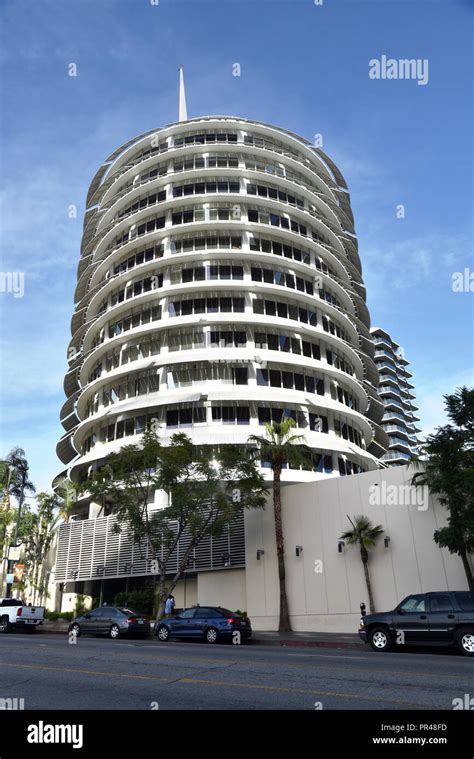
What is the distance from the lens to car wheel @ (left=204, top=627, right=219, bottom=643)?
21.9 metres

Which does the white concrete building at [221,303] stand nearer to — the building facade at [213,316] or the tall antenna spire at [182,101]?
the building facade at [213,316]

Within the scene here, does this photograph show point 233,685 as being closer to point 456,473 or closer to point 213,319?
point 456,473

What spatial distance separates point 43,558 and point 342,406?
30357 millimetres

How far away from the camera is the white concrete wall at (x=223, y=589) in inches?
1281

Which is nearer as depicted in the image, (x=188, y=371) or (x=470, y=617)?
(x=470, y=617)

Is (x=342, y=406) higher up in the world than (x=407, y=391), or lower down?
lower down

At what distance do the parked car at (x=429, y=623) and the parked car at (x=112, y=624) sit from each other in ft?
34.4

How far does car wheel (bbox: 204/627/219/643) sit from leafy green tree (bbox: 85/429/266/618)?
7.31 m

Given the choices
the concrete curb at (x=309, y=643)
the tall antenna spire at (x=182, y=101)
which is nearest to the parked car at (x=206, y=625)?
the concrete curb at (x=309, y=643)
